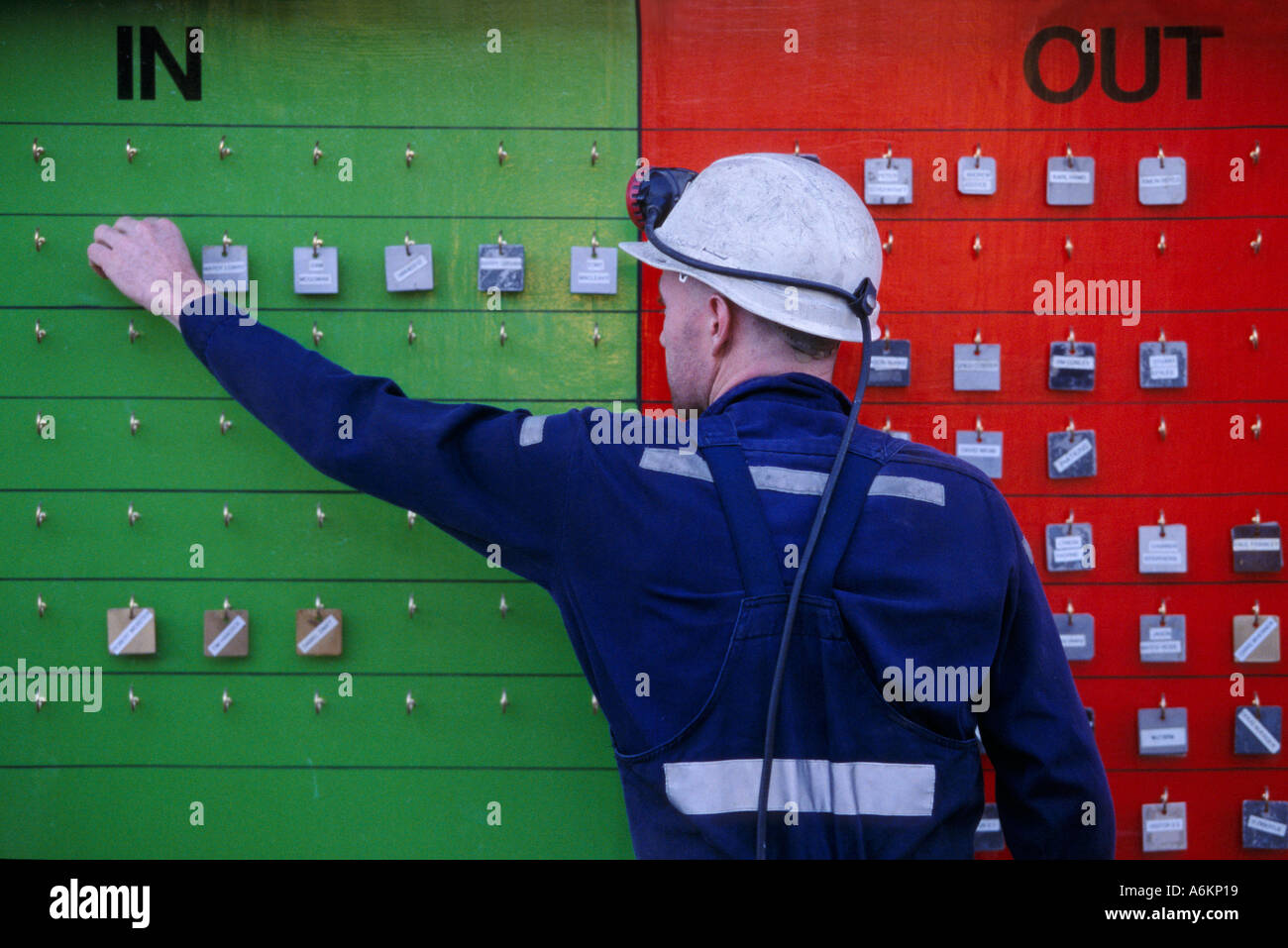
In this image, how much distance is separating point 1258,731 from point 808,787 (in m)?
1.24

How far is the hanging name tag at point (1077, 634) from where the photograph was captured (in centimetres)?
208

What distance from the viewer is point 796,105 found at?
2062mm

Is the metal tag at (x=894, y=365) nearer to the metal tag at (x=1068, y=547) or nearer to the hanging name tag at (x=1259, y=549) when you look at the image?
the metal tag at (x=1068, y=547)

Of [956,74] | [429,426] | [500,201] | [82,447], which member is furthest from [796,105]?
[82,447]

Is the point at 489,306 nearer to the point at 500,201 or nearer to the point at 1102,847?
the point at 500,201

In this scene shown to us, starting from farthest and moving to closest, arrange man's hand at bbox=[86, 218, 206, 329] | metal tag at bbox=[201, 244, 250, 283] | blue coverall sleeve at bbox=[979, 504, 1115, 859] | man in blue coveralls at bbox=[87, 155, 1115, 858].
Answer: metal tag at bbox=[201, 244, 250, 283]
man's hand at bbox=[86, 218, 206, 329]
blue coverall sleeve at bbox=[979, 504, 1115, 859]
man in blue coveralls at bbox=[87, 155, 1115, 858]

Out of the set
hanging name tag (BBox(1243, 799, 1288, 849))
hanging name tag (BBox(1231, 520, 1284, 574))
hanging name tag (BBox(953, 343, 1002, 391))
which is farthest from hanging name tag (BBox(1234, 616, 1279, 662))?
hanging name tag (BBox(953, 343, 1002, 391))

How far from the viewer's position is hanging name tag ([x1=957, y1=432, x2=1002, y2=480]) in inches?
81.6

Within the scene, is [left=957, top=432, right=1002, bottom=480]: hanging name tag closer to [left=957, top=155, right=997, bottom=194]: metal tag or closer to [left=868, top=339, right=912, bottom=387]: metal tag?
[left=868, top=339, right=912, bottom=387]: metal tag

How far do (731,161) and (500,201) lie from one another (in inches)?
22.5

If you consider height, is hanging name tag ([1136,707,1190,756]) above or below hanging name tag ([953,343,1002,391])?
below

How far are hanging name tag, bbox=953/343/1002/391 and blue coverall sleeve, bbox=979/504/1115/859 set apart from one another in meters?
0.54

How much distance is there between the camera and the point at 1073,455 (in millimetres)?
2068

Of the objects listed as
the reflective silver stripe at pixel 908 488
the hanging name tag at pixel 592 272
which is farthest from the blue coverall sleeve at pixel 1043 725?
the hanging name tag at pixel 592 272
